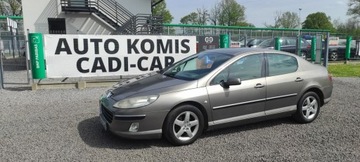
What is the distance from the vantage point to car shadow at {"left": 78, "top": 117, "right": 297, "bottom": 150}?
4.25 m

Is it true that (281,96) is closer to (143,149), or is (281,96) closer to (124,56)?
(143,149)

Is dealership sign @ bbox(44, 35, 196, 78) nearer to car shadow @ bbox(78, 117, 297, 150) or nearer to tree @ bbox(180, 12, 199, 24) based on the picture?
car shadow @ bbox(78, 117, 297, 150)

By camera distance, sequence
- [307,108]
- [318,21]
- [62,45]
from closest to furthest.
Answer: [307,108] < [62,45] < [318,21]

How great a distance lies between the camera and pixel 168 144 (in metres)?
4.26

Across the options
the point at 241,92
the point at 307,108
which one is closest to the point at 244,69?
the point at 241,92

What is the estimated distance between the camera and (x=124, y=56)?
8977mm

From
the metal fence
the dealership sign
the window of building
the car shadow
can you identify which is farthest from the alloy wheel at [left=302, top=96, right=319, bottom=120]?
the metal fence

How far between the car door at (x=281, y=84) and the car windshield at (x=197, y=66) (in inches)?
32.9

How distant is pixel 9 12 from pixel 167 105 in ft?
155

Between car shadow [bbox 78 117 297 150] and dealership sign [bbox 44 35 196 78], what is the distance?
11.4 feet

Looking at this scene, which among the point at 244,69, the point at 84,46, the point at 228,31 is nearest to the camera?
the point at 244,69

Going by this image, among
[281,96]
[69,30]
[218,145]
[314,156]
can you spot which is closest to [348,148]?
[314,156]

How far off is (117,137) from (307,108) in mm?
3451

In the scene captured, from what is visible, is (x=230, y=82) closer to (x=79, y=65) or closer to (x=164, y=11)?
(x=79, y=65)
